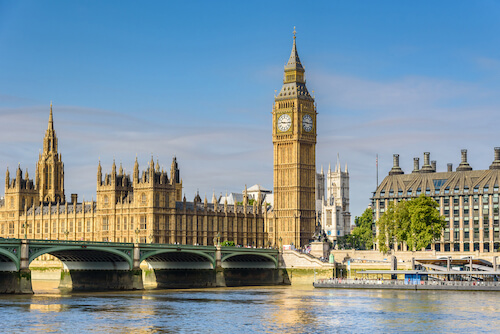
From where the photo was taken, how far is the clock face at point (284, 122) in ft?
616

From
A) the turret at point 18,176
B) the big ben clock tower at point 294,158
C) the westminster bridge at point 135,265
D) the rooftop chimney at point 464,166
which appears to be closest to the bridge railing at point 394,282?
the westminster bridge at point 135,265

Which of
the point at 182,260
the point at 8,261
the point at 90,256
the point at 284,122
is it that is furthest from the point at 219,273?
the point at 284,122

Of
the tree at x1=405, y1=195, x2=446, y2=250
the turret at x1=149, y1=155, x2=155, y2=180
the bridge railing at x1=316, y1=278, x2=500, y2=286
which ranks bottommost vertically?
the bridge railing at x1=316, y1=278, x2=500, y2=286

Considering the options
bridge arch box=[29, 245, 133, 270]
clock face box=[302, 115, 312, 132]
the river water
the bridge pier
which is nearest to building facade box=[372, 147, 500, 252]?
clock face box=[302, 115, 312, 132]

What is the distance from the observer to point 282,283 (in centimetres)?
15150

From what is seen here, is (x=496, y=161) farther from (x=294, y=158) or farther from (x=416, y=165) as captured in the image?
(x=294, y=158)

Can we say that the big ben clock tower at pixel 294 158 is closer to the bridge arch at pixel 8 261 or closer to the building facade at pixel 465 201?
the building facade at pixel 465 201

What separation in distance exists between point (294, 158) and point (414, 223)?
41.8 m

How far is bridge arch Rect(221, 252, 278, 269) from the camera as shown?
14725cm

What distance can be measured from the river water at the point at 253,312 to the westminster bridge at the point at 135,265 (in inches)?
209

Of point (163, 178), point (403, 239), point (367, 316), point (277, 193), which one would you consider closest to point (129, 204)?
point (163, 178)

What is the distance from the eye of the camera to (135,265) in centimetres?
12712

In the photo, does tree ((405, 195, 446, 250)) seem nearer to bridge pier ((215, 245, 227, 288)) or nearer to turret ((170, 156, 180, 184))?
bridge pier ((215, 245, 227, 288))

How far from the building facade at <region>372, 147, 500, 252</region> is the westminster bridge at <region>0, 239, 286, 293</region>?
3481 cm
